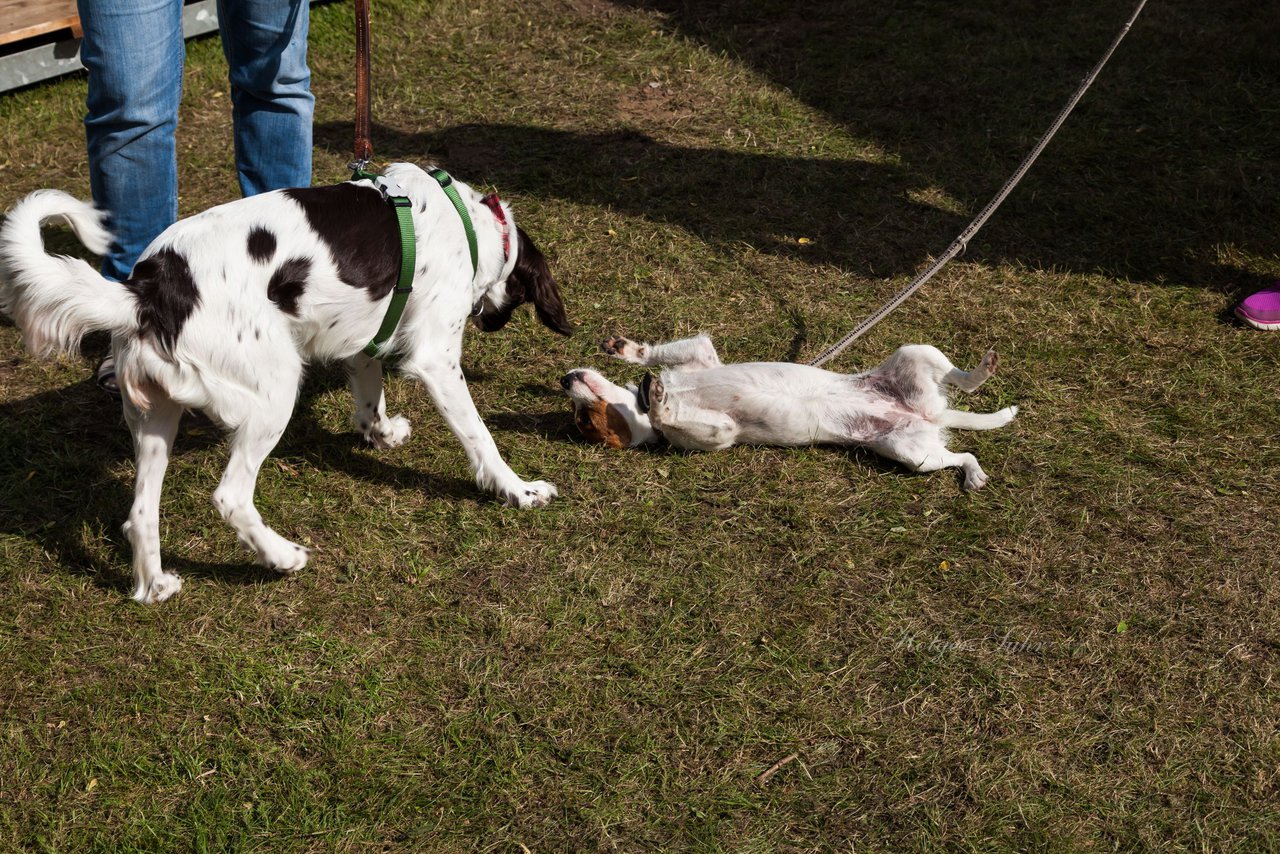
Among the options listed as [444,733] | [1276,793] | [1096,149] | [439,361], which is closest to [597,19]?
[1096,149]

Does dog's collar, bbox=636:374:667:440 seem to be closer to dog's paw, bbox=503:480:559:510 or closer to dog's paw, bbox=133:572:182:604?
dog's paw, bbox=503:480:559:510

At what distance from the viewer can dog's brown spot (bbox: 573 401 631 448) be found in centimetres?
394

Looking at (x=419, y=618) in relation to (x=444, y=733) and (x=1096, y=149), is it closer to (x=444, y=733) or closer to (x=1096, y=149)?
(x=444, y=733)

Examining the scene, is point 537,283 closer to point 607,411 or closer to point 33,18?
point 607,411

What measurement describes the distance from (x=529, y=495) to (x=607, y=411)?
0.47 metres

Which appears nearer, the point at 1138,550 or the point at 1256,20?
the point at 1138,550

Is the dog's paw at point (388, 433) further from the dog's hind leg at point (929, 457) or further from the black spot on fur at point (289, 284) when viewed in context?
the dog's hind leg at point (929, 457)

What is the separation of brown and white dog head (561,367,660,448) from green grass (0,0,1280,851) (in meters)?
0.09

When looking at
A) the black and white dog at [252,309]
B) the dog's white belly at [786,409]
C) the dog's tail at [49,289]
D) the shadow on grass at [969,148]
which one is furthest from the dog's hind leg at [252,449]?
the shadow on grass at [969,148]

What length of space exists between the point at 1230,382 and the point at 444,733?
3410 millimetres

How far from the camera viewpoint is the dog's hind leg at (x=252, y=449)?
10.1ft

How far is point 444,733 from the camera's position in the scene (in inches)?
116

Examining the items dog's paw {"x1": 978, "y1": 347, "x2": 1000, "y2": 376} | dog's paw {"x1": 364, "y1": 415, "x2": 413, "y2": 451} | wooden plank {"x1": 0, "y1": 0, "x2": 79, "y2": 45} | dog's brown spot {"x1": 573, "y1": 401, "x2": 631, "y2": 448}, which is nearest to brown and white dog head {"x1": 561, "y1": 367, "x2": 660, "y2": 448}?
dog's brown spot {"x1": 573, "y1": 401, "x2": 631, "y2": 448}

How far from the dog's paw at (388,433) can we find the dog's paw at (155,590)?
919mm
